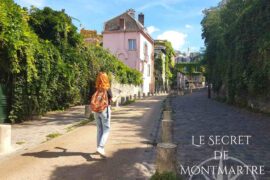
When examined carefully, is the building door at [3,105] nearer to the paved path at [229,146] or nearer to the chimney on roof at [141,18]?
the paved path at [229,146]

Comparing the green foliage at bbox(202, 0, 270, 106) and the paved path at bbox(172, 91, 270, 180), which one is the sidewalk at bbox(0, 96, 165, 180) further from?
the green foliage at bbox(202, 0, 270, 106)

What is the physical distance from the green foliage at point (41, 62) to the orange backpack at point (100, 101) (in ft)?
17.6

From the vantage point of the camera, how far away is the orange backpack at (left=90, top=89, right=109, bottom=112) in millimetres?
7777

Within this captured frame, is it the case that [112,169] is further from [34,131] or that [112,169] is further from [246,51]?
[246,51]

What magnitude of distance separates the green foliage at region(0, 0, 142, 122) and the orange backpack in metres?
5.37

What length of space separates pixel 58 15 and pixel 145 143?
40.2 feet

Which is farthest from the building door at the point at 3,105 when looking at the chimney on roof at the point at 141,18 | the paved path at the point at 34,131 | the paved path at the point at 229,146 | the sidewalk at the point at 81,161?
the chimney on roof at the point at 141,18

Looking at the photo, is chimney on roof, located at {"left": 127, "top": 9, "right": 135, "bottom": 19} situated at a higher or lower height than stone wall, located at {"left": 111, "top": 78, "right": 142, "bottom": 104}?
higher

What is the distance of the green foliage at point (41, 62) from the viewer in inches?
493

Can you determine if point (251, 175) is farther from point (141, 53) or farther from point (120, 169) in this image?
point (141, 53)

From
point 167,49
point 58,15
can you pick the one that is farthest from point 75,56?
point 167,49

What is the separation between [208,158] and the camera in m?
7.79

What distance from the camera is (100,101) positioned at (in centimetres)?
780

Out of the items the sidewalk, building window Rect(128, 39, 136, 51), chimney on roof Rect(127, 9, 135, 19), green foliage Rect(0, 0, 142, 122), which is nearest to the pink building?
building window Rect(128, 39, 136, 51)
